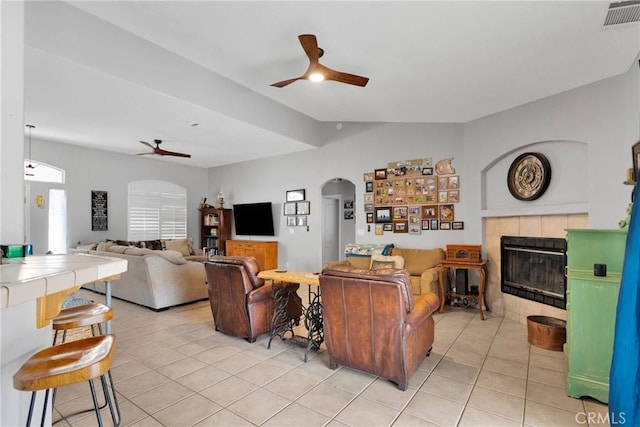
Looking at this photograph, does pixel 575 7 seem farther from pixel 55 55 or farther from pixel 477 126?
pixel 55 55

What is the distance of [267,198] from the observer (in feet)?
25.5

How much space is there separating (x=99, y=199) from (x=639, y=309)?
846 centimetres

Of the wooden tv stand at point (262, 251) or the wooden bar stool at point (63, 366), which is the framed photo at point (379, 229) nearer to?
the wooden tv stand at point (262, 251)

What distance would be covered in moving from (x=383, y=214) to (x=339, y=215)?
267 centimetres

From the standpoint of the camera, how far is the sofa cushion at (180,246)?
748 cm

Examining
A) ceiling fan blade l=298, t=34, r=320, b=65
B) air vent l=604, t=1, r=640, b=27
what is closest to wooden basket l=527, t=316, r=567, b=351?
air vent l=604, t=1, r=640, b=27

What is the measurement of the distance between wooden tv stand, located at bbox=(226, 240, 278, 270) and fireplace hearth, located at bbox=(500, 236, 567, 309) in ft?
15.3

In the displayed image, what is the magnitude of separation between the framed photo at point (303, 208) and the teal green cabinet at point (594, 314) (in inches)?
198

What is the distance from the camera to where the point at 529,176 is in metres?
4.23

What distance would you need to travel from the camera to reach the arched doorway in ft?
27.6

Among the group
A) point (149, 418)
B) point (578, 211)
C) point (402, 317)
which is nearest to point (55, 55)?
point (149, 418)

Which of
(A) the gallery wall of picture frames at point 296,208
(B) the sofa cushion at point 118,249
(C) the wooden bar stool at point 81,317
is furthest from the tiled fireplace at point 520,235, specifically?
(B) the sofa cushion at point 118,249

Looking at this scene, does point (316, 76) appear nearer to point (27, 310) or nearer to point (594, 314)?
point (27, 310)

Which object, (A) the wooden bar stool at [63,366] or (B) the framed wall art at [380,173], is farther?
(B) the framed wall art at [380,173]
